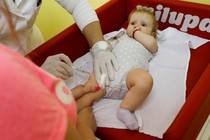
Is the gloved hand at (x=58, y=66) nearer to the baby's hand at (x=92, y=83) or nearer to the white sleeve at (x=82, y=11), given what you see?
the baby's hand at (x=92, y=83)

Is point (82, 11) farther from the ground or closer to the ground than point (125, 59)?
farther from the ground

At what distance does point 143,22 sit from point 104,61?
272 millimetres

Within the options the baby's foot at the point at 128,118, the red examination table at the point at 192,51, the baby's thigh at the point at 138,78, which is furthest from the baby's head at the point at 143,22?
the baby's foot at the point at 128,118

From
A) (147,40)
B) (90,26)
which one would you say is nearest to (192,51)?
(147,40)

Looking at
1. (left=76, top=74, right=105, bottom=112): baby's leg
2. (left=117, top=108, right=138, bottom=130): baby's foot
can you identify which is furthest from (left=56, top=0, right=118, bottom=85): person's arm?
(left=117, top=108, right=138, bottom=130): baby's foot

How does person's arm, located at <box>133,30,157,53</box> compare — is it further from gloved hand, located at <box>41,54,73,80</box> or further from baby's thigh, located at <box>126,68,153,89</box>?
gloved hand, located at <box>41,54,73,80</box>

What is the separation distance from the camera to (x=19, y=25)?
→ 0.81m

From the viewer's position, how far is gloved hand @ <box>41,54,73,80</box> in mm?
868

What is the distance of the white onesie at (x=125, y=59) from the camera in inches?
36.5

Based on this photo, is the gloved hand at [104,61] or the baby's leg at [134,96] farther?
the gloved hand at [104,61]

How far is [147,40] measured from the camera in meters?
1.06

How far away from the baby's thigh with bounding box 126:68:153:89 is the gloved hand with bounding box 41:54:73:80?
200mm

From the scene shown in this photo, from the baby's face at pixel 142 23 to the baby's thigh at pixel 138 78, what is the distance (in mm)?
245

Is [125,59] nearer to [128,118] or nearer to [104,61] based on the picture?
[104,61]
